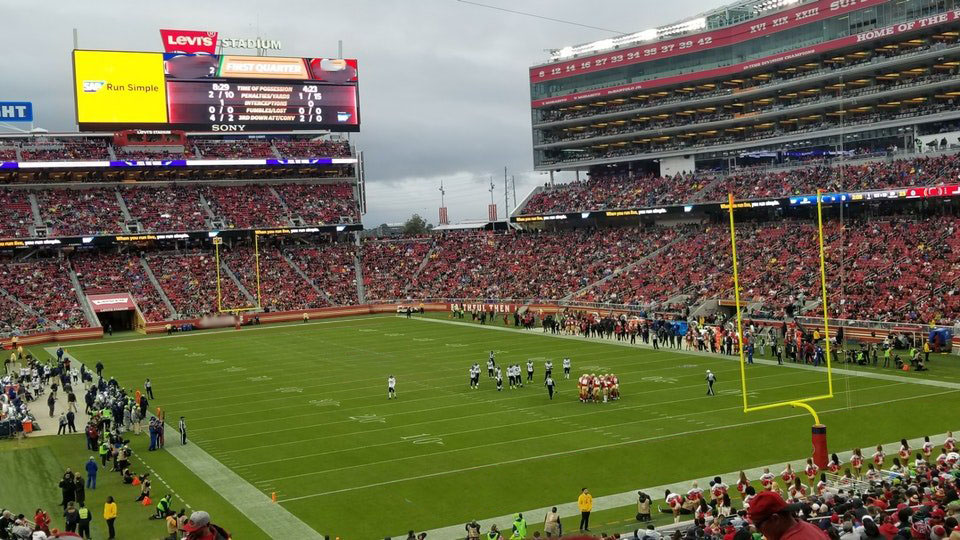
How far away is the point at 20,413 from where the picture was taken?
25219mm

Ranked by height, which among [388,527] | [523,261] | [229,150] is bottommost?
[388,527]

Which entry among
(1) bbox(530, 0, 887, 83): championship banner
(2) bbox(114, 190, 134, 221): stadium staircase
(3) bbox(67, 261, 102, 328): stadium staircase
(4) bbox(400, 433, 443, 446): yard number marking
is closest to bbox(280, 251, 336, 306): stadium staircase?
(2) bbox(114, 190, 134, 221): stadium staircase

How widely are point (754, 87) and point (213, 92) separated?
120ft

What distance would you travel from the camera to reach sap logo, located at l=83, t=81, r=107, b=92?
60688 mm

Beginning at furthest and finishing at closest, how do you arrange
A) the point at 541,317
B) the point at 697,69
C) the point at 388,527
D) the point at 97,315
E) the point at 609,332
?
the point at 697,69
the point at 97,315
the point at 541,317
the point at 609,332
the point at 388,527

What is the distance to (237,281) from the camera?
59.6m

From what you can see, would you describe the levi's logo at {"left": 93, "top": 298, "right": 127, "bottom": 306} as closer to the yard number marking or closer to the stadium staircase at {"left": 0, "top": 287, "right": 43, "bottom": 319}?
the stadium staircase at {"left": 0, "top": 287, "right": 43, "bottom": 319}

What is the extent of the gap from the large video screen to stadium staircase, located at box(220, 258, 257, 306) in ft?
33.8

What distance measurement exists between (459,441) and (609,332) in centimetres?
2059

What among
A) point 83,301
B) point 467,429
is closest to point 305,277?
point 83,301

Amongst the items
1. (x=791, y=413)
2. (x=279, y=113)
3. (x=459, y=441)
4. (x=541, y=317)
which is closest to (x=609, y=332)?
(x=541, y=317)

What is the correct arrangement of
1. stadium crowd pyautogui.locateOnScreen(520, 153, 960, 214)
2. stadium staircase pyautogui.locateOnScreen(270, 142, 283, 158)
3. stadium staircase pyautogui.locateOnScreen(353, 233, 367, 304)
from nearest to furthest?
stadium crowd pyautogui.locateOnScreen(520, 153, 960, 214)
stadium staircase pyautogui.locateOnScreen(353, 233, 367, 304)
stadium staircase pyautogui.locateOnScreen(270, 142, 283, 158)

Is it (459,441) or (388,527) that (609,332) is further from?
(388,527)

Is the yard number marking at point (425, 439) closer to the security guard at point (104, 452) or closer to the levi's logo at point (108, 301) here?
the security guard at point (104, 452)
